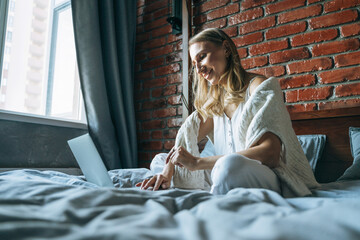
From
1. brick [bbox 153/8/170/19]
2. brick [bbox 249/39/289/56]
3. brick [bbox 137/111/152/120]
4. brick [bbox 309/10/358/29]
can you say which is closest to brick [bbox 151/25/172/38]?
brick [bbox 153/8/170/19]

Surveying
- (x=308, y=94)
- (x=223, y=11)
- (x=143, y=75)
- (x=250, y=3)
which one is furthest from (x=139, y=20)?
(x=308, y=94)

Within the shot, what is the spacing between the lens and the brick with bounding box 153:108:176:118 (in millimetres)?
2312

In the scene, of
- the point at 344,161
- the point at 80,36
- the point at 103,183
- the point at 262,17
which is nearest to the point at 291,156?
the point at 344,161

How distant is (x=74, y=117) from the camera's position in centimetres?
233

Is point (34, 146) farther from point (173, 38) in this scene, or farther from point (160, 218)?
point (160, 218)

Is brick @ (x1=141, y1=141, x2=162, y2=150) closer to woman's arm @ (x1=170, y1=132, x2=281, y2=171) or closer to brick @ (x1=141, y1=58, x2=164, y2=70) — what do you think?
brick @ (x1=141, y1=58, x2=164, y2=70)

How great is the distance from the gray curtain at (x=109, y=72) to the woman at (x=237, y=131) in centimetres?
79

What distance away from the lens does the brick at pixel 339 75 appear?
5.21 feet

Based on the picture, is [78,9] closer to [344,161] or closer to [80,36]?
[80,36]

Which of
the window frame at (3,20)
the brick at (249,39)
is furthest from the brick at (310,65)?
the window frame at (3,20)

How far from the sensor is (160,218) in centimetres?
40

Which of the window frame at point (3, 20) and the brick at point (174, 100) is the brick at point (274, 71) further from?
the window frame at point (3, 20)

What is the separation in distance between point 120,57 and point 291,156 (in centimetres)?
173

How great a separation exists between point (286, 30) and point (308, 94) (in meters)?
0.45
